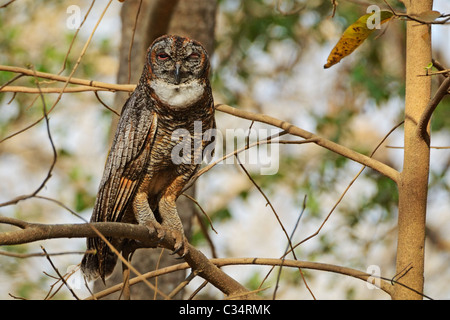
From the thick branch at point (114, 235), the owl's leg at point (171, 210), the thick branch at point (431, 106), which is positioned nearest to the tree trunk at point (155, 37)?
the owl's leg at point (171, 210)

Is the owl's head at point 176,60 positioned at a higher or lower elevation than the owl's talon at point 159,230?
higher

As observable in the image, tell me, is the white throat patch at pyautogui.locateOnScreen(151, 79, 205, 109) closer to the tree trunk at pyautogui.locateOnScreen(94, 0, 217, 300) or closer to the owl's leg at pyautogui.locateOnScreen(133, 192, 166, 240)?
the owl's leg at pyautogui.locateOnScreen(133, 192, 166, 240)

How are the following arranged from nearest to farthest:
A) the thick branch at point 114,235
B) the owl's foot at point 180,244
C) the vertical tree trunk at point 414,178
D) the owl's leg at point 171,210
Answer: the thick branch at point 114,235
the vertical tree trunk at point 414,178
the owl's foot at point 180,244
the owl's leg at point 171,210

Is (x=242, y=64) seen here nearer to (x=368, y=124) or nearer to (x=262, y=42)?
(x=262, y=42)

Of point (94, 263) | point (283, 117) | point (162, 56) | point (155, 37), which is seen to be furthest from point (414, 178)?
point (283, 117)

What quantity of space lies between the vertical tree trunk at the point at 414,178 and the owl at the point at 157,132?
91 cm

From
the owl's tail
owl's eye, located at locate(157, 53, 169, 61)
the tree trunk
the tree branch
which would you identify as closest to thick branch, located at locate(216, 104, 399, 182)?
the tree branch

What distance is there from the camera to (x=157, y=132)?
270 cm

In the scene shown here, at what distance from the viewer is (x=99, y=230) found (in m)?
1.82

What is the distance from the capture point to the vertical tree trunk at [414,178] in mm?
2152

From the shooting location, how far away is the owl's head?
2670 millimetres

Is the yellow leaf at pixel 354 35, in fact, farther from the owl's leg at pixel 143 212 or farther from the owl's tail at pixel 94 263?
the owl's tail at pixel 94 263

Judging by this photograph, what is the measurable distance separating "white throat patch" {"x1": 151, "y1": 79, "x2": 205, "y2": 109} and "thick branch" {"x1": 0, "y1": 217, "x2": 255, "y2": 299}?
581 mm
